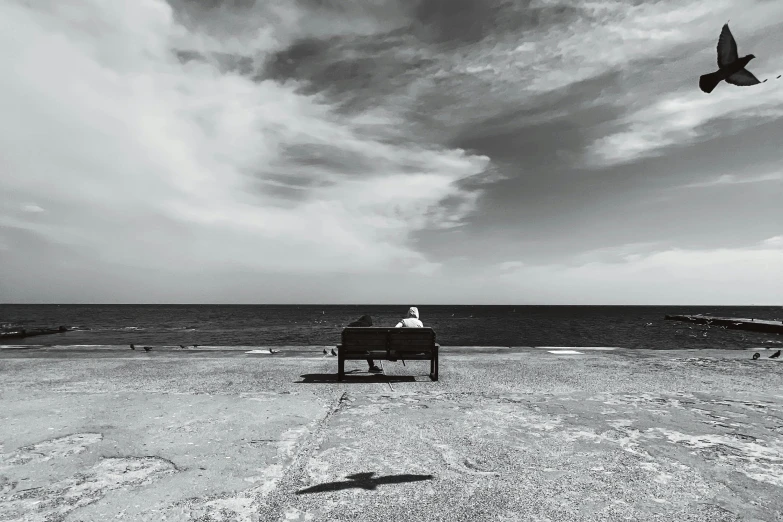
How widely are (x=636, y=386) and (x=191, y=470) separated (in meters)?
7.41

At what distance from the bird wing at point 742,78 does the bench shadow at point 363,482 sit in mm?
4101

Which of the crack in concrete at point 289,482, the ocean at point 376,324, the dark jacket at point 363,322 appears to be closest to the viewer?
the crack in concrete at point 289,482

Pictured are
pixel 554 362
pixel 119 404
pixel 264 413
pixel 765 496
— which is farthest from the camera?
pixel 554 362

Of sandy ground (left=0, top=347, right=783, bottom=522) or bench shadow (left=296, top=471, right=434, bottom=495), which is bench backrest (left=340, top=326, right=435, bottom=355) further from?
bench shadow (left=296, top=471, right=434, bottom=495)

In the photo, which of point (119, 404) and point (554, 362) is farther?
point (554, 362)

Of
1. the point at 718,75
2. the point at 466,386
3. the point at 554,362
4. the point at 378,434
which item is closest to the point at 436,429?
the point at 378,434

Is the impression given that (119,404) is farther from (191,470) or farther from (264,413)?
(191,470)

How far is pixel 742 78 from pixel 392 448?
4514 millimetres

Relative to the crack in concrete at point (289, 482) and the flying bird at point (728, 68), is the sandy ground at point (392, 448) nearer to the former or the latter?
the crack in concrete at point (289, 482)

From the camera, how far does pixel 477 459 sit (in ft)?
14.2

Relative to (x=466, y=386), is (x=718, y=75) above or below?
above

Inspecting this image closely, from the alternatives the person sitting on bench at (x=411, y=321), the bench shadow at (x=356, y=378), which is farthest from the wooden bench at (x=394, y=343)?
the person sitting on bench at (x=411, y=321)

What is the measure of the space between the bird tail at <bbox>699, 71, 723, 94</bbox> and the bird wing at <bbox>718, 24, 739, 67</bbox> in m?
0.10

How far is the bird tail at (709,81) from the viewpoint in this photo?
3.49m
